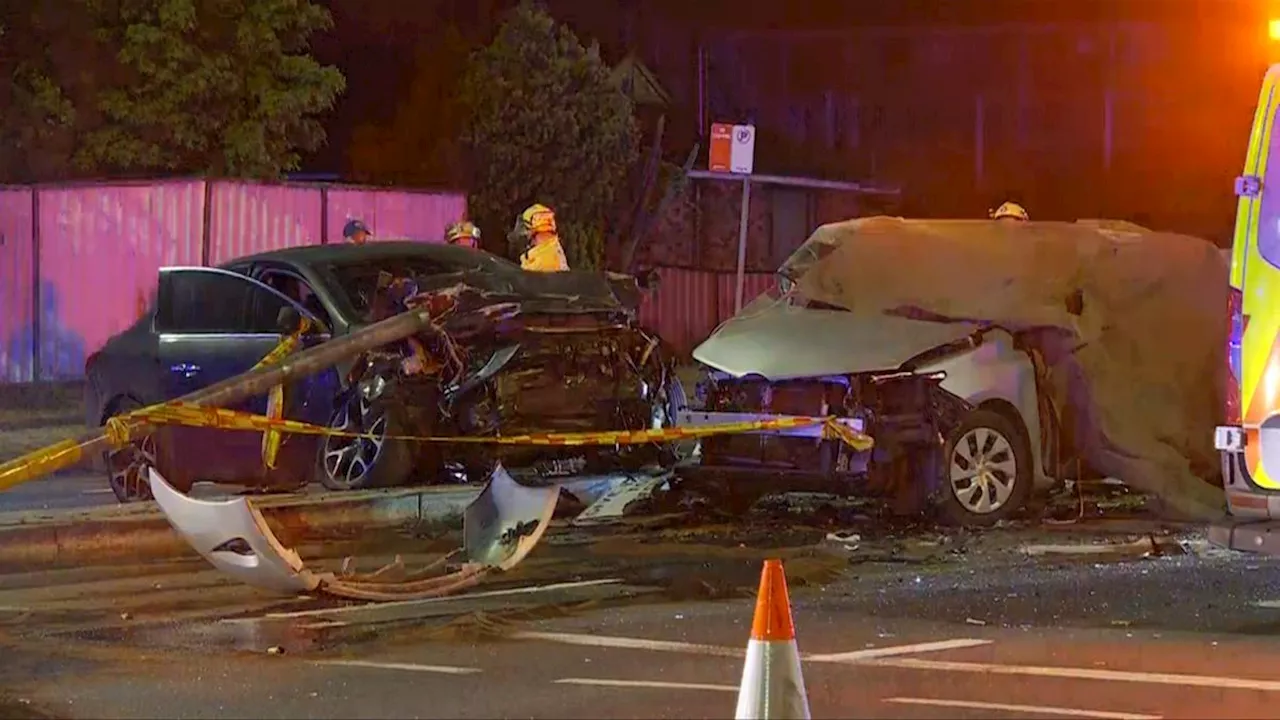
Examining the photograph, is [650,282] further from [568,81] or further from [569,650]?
[568,81]

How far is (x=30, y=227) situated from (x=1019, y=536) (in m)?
12.5

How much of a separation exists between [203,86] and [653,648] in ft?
52.3

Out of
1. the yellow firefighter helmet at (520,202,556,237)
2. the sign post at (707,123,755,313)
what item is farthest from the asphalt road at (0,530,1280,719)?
the sign post at (707,123,755,313)

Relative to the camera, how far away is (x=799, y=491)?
39.1 feet

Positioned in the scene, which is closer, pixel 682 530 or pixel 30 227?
pixel 682 530

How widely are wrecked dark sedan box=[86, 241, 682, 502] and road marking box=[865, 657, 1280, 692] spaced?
432 centimetres

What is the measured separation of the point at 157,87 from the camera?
23188 mm

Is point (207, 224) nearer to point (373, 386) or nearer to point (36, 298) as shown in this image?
point (36, 298)

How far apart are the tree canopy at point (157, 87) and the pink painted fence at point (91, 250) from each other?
235 centimetres

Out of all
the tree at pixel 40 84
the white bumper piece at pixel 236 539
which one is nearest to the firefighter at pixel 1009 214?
the white bumper piece at pixel 236 539

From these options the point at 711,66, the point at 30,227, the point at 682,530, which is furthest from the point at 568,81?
the point at 682,530

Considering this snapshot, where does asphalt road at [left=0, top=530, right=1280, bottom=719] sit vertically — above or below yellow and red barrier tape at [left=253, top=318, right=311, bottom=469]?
below

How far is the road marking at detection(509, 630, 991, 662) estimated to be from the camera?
800cm

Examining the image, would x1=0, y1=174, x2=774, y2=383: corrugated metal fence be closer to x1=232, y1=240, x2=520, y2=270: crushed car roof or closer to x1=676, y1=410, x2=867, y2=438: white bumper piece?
x1=232, y1=240, x2=520, y2=270: crushed car roof
